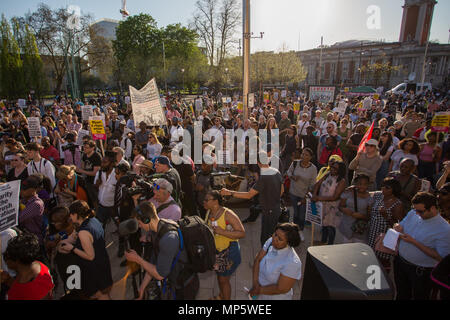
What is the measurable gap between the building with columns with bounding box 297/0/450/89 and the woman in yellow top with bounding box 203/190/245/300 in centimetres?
5188

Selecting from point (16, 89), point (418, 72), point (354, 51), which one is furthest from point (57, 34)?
point (418, 72)

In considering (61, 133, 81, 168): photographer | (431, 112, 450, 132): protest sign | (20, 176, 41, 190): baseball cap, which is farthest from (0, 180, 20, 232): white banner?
(431, 112, 450, 132): protest sign

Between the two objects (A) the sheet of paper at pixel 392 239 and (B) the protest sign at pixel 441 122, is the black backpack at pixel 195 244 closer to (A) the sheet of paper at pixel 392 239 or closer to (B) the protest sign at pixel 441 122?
(A) the sheet of paper at pixel 392 239

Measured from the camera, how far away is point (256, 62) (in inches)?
1251

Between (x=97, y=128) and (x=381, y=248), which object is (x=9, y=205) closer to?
(x=97, y=128)

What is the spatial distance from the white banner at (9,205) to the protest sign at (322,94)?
15.4 meters

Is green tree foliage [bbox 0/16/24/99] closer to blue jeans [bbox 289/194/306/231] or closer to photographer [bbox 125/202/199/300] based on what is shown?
blue jeans [bbox 289/194/306/231]

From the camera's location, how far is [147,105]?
26.3 feet

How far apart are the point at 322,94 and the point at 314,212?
13.1 meters

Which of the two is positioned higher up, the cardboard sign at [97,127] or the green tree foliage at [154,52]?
the green tree foliage at [154,52]

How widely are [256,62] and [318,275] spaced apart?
3232 centimetres

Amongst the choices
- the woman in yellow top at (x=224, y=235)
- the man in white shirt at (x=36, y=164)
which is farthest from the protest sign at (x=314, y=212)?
the man in white shirt at (x=36, y=164)

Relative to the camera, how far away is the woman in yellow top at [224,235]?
119 inches
